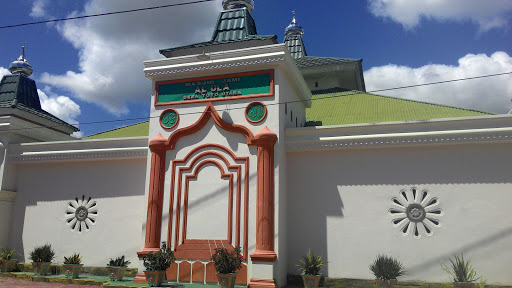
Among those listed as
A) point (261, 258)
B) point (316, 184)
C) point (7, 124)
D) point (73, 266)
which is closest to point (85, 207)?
point (73, 266)

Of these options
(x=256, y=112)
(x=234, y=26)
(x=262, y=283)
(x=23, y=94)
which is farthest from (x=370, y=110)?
(x=23, y=94)

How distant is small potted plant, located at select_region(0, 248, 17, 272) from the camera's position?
13094 mm

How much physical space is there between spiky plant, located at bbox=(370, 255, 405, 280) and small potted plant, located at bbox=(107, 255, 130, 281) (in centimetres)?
660

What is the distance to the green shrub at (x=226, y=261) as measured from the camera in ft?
33.4

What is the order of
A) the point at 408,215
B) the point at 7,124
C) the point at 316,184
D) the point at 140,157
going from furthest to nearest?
the point at 7,124
the point at 140,157
the point at 316,184
the point at 408,215

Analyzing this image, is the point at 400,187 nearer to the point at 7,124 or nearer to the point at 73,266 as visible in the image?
the point at 73,266

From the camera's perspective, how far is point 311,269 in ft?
34.5

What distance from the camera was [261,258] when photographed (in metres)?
10.6

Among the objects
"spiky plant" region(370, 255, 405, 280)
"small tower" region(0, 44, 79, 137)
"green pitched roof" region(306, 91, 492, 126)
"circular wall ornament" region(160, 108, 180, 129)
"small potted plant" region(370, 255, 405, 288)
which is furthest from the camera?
"small tower" region(0, 44, 79, 137)

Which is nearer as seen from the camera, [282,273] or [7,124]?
[282,273]

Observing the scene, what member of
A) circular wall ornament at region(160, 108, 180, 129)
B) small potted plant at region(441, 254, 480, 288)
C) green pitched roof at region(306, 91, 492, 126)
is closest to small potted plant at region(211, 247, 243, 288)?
circular wall ornament at region(160, 108, 180, 129)

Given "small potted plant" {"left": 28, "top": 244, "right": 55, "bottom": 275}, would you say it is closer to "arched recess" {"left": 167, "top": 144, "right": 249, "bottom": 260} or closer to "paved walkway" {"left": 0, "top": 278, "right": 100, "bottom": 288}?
"paved walkway" {"left": 0, "top": 278, "right": 100, "bottom": 288}

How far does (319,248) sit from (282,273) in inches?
47.1

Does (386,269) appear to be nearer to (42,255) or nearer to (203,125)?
(203,125)
